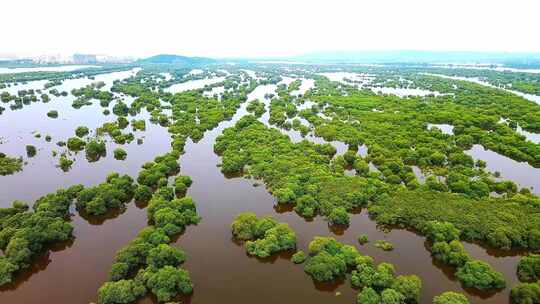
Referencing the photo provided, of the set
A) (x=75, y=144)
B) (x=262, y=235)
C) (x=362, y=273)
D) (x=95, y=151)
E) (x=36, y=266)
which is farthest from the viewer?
(x=75, y=144)

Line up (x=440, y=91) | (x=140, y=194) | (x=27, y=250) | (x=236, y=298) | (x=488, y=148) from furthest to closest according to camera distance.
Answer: (x=440, y=91), (x=488, y=148), (x=140, y=194), (x=27, y=250), (x=236, y=298)

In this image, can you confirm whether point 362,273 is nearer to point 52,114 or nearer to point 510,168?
point 510,168

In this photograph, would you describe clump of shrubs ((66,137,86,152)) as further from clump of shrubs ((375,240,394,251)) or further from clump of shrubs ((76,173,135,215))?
clump of shrubs ((375,240,394,251))

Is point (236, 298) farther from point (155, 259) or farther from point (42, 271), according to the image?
point (42, 271)

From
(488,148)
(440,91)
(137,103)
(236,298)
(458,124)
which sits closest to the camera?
(236,298)

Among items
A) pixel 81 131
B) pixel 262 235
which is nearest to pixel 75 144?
pixel 81 131

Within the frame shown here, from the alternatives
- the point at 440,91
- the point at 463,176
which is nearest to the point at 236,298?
the point at 463,176

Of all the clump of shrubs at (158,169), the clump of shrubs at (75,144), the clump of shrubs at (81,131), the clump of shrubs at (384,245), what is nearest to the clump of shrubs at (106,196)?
the clump of shrubs at (158,169)

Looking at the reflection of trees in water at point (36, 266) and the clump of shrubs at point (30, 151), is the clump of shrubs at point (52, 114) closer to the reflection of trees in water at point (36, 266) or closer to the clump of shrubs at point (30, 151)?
the clump of shrubs at point (30, 151)
